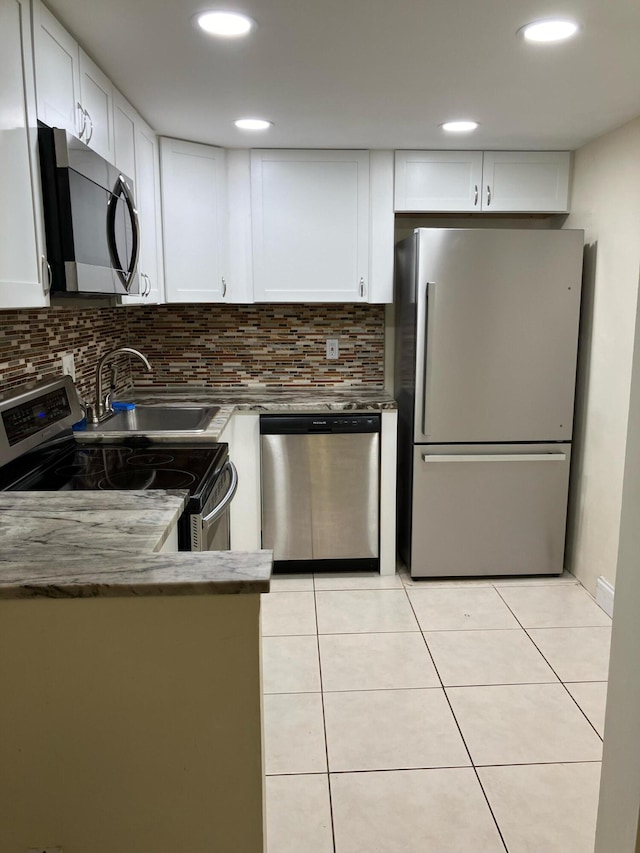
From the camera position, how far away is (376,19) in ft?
5.92

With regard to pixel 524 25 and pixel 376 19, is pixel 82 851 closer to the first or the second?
pixel 376 19

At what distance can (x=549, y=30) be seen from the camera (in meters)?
1.88

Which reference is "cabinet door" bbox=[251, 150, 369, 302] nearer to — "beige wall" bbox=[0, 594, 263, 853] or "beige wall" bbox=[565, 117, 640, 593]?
"beige wall" bbox=[565, 117, 640, 593]

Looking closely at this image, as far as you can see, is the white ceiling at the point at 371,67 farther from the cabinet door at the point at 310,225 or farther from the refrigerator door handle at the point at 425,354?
the refrigerator door handle at the point at 425,354

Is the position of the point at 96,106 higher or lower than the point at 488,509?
higher

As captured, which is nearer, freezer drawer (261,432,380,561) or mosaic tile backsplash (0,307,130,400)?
mosaic tile backsplash (0,307,130,400)

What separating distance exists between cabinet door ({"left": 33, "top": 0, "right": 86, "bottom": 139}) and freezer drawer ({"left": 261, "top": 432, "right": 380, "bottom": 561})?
5.64 ft

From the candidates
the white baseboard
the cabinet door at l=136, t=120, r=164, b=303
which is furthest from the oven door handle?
the white baseboard

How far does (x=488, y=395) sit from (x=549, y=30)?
5.33 feet

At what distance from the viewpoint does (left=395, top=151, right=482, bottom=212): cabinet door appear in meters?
3.32

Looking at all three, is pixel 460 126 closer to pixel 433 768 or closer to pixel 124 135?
pixel 124 135

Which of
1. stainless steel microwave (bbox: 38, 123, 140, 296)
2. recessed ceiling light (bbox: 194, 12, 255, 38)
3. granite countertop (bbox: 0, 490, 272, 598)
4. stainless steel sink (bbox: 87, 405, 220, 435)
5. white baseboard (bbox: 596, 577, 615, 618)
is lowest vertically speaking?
white baseboard (bbox: 596, 577, 615, 618)

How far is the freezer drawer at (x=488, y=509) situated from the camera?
10.7 ft

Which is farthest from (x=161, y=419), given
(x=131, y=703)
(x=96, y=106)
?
(x=131, y=703)
